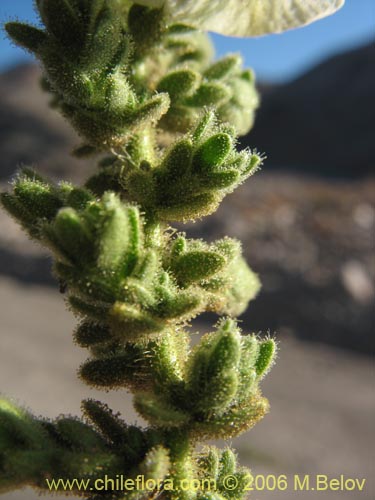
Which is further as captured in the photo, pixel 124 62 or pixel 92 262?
pixel 124 62

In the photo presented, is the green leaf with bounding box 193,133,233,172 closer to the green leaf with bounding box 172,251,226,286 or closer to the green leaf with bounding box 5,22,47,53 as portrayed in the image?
the green leaf with bounding box 172,251,226,286

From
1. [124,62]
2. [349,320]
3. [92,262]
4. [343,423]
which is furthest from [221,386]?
[349,320]

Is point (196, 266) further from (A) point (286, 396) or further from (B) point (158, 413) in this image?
(A) point (286, 396)

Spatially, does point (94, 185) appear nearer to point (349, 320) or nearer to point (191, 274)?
point (191, 274)

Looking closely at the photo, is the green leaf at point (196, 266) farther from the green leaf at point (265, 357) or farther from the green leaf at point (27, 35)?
the green leaf at point (27, 35)

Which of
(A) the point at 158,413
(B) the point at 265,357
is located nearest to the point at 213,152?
(B) the point at 265,357

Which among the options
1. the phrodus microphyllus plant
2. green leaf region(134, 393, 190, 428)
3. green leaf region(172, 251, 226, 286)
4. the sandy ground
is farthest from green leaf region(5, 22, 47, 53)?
the sandy ground
